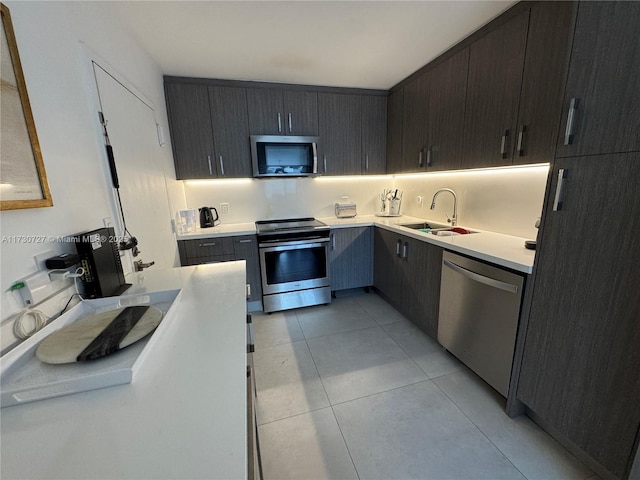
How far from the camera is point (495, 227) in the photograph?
2.08 m

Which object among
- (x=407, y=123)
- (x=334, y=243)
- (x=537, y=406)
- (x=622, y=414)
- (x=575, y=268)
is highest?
(x=407, y=123)

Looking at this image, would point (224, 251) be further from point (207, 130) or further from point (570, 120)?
point (570, 120)

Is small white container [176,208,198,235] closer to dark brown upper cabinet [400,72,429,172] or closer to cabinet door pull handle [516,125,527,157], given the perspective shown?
dark brown upper cabinet [400,72,429,172]

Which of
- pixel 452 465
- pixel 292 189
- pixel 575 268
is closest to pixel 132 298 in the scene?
pixel 452 465

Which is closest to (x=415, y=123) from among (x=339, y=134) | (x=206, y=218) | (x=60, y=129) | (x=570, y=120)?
(x=339, y=134)

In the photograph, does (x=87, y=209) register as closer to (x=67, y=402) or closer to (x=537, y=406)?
(x=67, y=402)

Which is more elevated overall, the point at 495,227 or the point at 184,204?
the point at 184,204

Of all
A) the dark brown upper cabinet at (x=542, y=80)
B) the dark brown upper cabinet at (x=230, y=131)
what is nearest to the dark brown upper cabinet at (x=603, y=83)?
the dark brown upper cabinet at (x=542, y=80)

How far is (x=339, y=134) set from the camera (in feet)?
9.55

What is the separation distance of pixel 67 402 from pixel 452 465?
1.53 m

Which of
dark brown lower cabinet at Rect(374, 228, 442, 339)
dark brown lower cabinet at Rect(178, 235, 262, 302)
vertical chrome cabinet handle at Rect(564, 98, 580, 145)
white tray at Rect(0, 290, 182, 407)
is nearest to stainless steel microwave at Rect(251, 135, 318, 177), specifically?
dark brown lower cabinet at Rect(178, 235, 262, 302)

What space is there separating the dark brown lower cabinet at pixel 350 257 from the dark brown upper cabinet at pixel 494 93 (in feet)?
4.13

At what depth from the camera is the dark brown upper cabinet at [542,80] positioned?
4.37ft

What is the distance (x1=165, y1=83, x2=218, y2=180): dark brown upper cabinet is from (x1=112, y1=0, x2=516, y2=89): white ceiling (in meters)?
0.16
